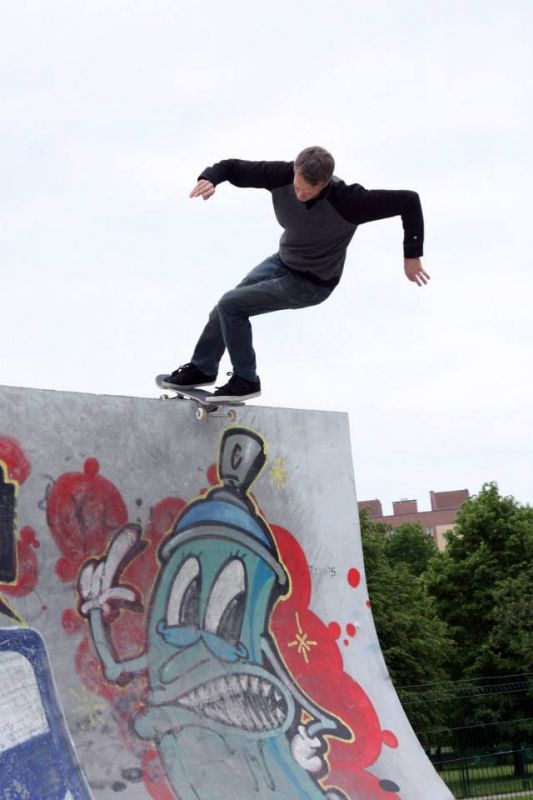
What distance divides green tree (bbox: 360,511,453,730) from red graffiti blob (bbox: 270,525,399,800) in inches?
901

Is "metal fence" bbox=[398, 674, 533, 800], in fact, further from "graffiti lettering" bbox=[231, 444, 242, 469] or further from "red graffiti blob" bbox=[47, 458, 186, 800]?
"red graffiti blob" bbox=[47, 458, 186, 800]

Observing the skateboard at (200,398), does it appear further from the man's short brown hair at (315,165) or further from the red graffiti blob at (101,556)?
the man's short brown hair at (315,165)

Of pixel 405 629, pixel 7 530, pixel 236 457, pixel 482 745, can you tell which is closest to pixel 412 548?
pixel 405 629

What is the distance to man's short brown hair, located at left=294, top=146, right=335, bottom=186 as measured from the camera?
662 cm

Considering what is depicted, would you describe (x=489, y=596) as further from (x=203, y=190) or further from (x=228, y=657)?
(x=203, y=190)

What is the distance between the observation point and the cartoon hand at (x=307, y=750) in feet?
23.9

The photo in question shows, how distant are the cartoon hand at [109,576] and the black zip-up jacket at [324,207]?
2.33 metres

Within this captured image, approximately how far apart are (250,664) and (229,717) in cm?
51

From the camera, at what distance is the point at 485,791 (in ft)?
70.1

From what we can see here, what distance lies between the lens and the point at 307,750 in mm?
7414

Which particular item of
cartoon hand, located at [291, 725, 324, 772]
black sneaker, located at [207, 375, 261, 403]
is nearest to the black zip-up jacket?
black sneaker, located at [207, 375, 261, 403]

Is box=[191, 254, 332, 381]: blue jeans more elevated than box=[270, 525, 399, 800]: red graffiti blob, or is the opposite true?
box=[191, 254, 332, 381]: blue jeans

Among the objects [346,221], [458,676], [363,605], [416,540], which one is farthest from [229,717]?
[416,540]

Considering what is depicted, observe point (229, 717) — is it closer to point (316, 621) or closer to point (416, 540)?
point (316, 621)
